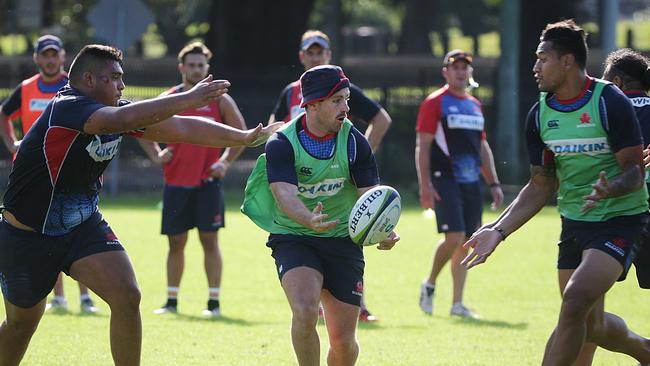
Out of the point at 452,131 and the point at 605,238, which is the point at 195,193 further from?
the point at 605,238

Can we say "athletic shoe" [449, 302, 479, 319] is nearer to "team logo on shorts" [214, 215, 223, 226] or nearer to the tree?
"team logo on shorts" [214, 215, 223, 226]

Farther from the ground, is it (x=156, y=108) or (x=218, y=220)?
(x=156, y=108)

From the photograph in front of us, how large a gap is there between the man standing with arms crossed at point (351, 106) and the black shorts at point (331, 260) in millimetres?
3619

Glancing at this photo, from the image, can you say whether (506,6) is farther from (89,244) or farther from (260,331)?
(89,244)

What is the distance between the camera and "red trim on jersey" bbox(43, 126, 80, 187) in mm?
7152

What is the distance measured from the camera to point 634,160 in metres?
7.04

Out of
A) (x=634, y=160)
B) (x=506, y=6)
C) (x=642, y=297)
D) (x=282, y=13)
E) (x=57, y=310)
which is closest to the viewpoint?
(x=634, y=160)

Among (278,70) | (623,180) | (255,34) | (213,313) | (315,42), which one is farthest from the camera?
(255,34)

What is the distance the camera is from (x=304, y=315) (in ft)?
23.4

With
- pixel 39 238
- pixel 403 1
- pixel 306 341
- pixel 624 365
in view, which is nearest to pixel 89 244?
pixel 39 238

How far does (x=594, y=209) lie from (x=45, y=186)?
343 cm

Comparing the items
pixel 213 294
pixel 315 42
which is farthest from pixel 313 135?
pixel 213 294

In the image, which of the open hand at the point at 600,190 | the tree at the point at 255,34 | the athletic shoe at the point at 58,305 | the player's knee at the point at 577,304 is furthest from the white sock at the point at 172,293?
the tree at the point at 255,34

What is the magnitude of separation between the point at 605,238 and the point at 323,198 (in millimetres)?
1804
